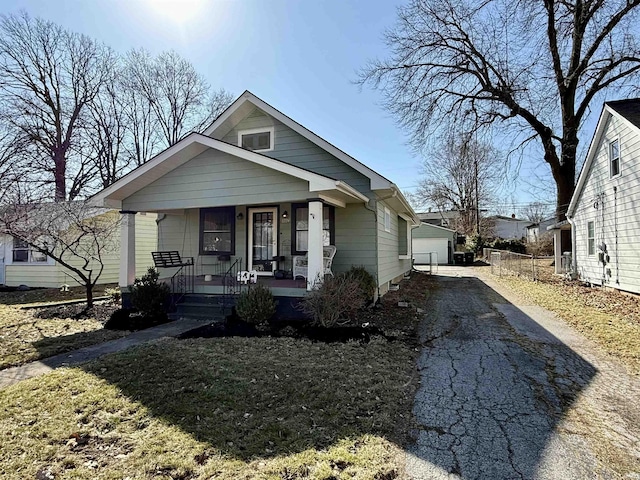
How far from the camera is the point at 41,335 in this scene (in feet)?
22.8

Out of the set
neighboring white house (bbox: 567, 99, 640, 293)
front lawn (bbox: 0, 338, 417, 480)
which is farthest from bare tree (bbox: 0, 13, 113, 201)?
neighboring white house (bbox: 567, 99, 640, 293)

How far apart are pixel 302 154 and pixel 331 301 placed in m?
4.63

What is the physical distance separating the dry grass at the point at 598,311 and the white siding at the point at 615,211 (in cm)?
58

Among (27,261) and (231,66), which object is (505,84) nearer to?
(231,66)

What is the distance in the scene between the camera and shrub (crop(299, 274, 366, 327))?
6711mm

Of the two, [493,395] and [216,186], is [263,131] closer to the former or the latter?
[216,186]

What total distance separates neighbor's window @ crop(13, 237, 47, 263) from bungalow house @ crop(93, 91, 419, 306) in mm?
7326

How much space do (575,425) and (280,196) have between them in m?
6.08

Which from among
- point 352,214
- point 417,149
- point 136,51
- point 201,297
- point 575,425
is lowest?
point 575,425

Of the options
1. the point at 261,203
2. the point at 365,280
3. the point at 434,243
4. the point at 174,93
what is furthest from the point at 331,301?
the point at 434,243

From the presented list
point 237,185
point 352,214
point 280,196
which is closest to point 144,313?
point 237,185

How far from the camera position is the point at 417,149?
18.8 metres

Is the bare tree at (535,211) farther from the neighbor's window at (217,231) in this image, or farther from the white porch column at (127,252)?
the white porch column at (127,252)

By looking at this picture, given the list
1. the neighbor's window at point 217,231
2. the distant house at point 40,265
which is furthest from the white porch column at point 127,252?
the distant house at point 40,265
